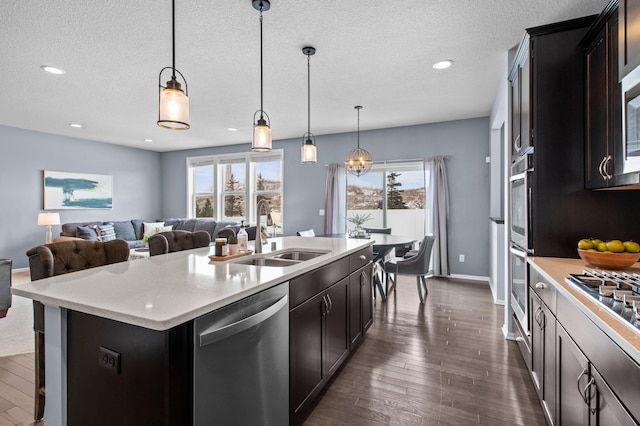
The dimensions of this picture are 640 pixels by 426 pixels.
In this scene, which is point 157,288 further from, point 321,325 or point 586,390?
point 586,390

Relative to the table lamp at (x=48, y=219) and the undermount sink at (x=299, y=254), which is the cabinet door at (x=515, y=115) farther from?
the table lamp at (x=48, y=219)

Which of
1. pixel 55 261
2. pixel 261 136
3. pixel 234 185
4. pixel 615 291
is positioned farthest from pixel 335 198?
pixel 615 291

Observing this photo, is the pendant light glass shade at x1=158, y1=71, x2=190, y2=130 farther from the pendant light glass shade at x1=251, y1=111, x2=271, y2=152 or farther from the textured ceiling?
the textured ceiling

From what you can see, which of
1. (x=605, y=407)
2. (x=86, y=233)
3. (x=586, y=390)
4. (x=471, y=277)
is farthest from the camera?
(x=86, y=233)

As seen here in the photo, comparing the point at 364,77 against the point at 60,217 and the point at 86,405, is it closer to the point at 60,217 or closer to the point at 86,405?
the point at 86,405

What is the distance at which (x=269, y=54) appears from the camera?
294 cm

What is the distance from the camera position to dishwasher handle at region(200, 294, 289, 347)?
1093 millimetres

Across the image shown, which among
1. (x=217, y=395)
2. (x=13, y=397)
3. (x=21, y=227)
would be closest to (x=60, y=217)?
(x=21, y=227)

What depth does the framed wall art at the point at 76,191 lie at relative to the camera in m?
6.04

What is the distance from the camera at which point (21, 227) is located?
5691mm

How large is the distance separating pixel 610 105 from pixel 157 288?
7.94ft

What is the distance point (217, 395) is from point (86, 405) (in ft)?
1.67

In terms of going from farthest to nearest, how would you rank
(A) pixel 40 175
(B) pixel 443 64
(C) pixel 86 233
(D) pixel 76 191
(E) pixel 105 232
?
(D) pixel 76 191, (E) pixel 105 232, (A) pixel 40 175, (C) pixel 86 233, (B) pixel 443 64

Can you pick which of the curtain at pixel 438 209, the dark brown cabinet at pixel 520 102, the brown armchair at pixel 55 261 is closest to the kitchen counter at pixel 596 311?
the dark brown cabinet at pixel 520 102
